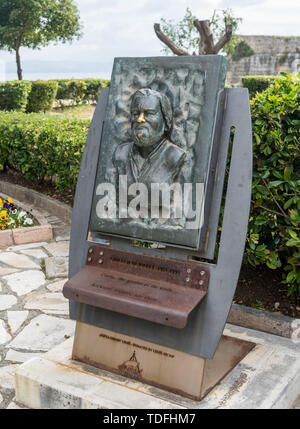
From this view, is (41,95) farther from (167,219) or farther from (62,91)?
(167,219)

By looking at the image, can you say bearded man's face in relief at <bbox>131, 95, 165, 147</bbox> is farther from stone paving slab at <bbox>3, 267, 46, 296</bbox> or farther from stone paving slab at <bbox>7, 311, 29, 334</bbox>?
stone paving slab at <bbox>3, 267, 46, 296</bbox>

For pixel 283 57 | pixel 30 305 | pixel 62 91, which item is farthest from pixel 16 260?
pixel 283 57

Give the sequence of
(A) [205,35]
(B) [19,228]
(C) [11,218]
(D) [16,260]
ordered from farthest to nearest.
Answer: (A) [205,35] < (C) [11,218] < (B) [19,228] < (D) [16,260]

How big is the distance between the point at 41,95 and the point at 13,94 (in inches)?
88.9

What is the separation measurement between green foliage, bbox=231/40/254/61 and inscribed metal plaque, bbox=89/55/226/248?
1189 inches

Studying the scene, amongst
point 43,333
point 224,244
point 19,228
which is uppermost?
point 224,244

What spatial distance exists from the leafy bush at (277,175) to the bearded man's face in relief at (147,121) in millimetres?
1035

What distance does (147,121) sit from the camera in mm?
2215

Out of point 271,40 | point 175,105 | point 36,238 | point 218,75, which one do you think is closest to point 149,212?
point 175,105

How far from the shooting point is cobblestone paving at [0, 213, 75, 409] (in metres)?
2.94

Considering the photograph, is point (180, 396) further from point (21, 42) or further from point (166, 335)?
point (21, 42)

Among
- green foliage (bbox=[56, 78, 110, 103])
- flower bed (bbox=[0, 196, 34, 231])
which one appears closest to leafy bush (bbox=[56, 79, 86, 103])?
green foliage (bbox=[56, 78, 110, 103])

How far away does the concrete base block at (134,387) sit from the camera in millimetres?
2158

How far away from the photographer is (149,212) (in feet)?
7.63
